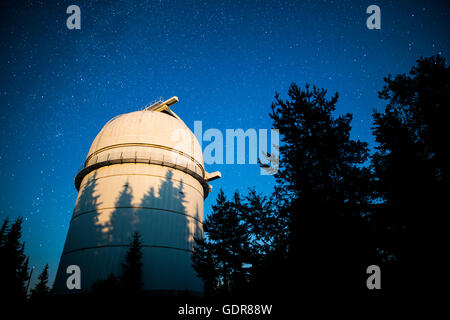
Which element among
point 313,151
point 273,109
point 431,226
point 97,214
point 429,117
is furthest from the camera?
point 97,214

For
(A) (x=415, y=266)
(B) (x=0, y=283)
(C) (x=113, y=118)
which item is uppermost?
(C) (x=113, y=118)

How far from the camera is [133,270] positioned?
12328 millimetres

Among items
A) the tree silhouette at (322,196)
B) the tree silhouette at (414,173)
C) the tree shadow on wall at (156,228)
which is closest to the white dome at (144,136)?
the tree shadow on wall at (156,228)

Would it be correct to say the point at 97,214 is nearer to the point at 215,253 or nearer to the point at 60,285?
the point at 60,285

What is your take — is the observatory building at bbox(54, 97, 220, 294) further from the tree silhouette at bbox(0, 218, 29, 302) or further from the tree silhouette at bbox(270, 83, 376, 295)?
the tree silhouette at bbox(0, 218, 29, 302)

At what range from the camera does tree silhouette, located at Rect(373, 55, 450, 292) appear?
546cm

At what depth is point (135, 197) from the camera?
15016 millimetres

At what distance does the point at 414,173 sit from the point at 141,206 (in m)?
14.1

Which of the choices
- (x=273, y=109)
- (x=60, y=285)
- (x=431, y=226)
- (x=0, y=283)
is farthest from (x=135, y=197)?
(x=0, y=283)

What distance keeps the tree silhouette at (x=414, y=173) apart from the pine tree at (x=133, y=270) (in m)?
11.4

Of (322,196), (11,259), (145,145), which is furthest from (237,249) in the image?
(11,259)

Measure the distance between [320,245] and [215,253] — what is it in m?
7.09

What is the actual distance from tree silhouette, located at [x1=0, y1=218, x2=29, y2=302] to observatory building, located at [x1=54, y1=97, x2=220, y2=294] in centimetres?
1343

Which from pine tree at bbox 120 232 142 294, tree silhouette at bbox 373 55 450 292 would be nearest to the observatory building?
pine tree at bbox 120 232 142 294
